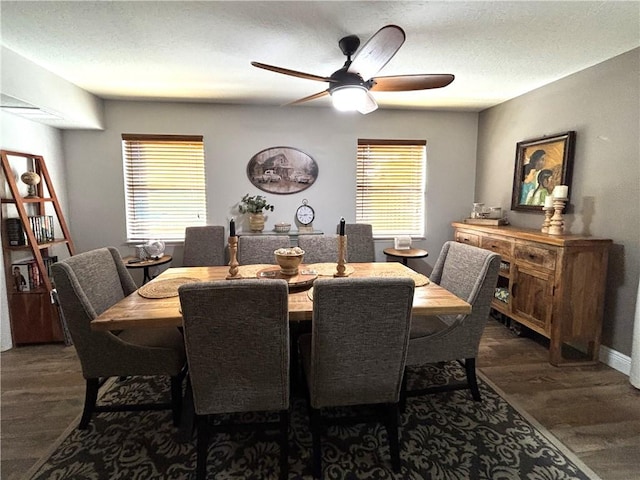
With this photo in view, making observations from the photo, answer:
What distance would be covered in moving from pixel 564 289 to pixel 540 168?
1.30m

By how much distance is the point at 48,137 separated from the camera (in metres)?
3.27

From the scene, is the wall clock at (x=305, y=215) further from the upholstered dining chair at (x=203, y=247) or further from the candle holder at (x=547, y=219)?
the candle holder at (x=547, y=219)

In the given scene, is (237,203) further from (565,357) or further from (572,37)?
(565,357)

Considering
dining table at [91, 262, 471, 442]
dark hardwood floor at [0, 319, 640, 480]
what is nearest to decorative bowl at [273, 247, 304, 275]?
dining table at [91, 262, 471, 442]

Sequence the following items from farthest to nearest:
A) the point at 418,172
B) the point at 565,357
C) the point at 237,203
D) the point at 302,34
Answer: the point at 418,172
the point at 237,203
the point at 565,357
the point at 302,34

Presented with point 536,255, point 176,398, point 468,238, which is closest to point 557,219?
point 536,255

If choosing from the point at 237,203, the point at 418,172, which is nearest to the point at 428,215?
the point at 418,172

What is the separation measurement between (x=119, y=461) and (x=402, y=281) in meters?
1.72

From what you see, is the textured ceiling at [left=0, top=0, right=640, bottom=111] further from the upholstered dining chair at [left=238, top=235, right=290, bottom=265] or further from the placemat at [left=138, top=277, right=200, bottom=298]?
the placemat at [left=138, top=277, right=200, bottom=298]

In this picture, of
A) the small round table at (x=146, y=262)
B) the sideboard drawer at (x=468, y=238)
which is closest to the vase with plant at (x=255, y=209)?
the small round table at (x=146, y=262)

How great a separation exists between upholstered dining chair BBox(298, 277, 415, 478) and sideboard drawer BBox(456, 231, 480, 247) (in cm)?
243

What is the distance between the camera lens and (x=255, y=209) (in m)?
3.68

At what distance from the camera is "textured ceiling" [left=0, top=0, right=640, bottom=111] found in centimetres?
181

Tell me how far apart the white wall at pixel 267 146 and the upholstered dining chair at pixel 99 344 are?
2.07m
